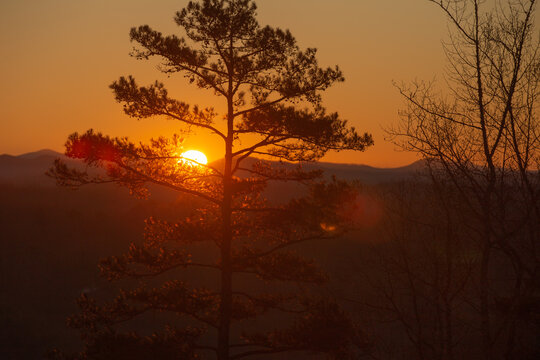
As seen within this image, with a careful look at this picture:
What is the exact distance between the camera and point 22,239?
129ft

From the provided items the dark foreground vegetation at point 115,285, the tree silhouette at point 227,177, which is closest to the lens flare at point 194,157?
the tree silhouette at point 227,177

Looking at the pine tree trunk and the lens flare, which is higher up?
the lens flare

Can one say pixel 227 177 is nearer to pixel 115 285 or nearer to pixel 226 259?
pixel 226 259

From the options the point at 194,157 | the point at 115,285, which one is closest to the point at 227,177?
the point at 194,157

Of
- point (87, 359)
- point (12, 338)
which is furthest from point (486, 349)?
point (12, 338)

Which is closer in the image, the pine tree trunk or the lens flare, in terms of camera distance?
the pine tree trunk

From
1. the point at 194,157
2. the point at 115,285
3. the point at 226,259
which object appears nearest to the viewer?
the point at 226,259

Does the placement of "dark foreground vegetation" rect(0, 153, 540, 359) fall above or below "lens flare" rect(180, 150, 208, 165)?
below

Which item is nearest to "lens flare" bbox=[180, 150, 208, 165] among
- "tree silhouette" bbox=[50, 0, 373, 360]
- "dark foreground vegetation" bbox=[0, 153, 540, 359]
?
"tree silhouette" bbox=[50, 0, 373, 360]

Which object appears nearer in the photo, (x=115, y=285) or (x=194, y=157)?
(x=194, y=157)

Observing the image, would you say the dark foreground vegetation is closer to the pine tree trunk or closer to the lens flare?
the pine tree trunk

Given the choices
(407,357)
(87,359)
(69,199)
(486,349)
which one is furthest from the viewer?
(69,199)

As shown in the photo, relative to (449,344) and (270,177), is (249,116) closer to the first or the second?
(270,177)

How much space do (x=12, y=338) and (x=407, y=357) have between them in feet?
67.1
